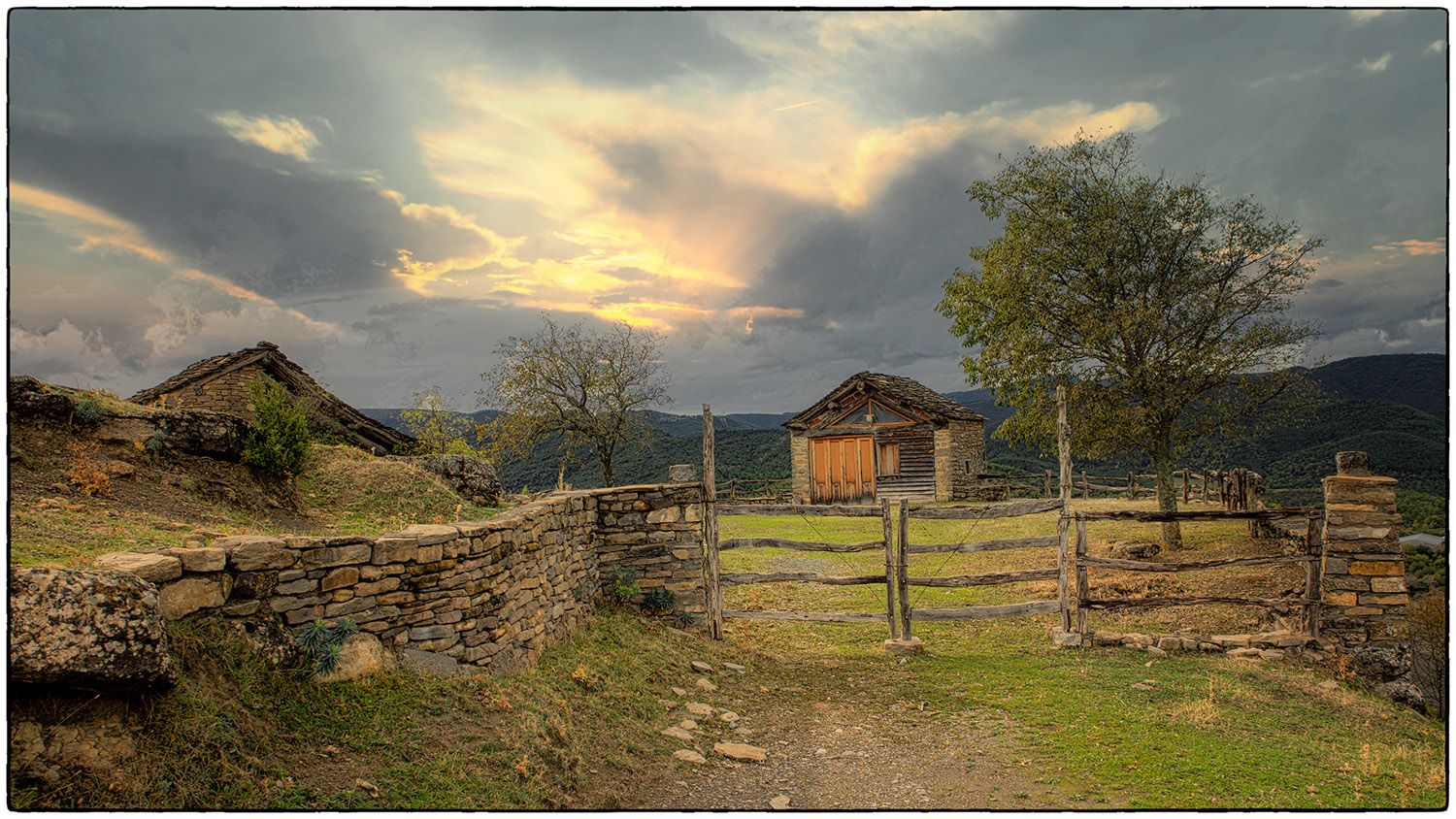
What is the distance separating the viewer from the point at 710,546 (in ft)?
29.8

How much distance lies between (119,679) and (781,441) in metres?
41.1

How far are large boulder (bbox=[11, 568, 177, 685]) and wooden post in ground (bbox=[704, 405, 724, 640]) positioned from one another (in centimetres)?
614

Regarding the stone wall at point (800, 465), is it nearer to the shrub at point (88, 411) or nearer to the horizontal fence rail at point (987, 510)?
the horizontal fence rail at point (987, 510)

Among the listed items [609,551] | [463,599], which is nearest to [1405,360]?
[609,551]

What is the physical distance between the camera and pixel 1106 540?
16.7 meters

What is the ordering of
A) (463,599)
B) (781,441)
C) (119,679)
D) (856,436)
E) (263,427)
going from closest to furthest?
1. (119,679)
2. (463,599)
3. (263,427)
4. (856,436)
5. (781,441)

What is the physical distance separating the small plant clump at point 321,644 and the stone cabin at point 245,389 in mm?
12331

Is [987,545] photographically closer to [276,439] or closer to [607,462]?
[276,439]

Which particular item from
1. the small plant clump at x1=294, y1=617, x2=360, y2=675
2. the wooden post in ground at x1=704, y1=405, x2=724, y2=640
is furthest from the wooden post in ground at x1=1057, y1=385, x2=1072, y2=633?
the small plant clump at x1=294, y1=617, x2=360, y2=675

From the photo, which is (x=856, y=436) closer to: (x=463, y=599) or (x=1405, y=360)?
(x=1405, y=360)

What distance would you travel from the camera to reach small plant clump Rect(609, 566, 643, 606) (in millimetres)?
8734

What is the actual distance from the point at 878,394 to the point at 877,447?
217 centimetres

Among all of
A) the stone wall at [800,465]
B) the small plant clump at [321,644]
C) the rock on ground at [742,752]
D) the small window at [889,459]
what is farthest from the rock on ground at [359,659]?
the small window at [889,459]

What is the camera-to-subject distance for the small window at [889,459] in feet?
93.3
